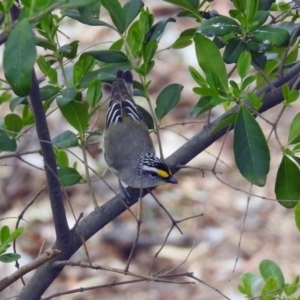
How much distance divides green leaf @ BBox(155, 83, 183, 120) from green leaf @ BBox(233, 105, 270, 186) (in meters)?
0.45

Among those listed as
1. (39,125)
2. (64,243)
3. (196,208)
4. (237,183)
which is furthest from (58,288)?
(39,125)

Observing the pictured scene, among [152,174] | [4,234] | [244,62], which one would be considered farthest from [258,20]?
[152,174]

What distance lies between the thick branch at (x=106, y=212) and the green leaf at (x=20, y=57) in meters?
0.56

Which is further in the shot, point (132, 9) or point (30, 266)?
point (132, 9)

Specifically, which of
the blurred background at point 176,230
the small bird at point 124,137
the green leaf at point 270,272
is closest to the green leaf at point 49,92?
the green leaf at point 270,272

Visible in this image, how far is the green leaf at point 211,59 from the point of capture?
170cm

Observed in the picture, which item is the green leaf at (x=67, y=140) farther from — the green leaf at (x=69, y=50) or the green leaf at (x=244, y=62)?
the green leaf at (x=244, y=62)

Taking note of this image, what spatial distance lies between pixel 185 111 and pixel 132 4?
346 cm

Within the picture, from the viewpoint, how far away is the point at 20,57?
1271 mm

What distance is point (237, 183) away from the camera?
4.93 m

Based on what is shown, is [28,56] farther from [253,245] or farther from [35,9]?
[253,245]

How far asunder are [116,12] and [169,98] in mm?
359

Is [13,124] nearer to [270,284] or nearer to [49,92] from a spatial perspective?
[49,92]

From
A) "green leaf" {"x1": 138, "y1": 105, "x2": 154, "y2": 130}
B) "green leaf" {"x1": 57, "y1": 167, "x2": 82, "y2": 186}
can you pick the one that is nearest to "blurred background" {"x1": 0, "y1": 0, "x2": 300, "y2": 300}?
"green leaf" {"x1": 138, "y1": 105, "x2": 154, "y2": 130}
